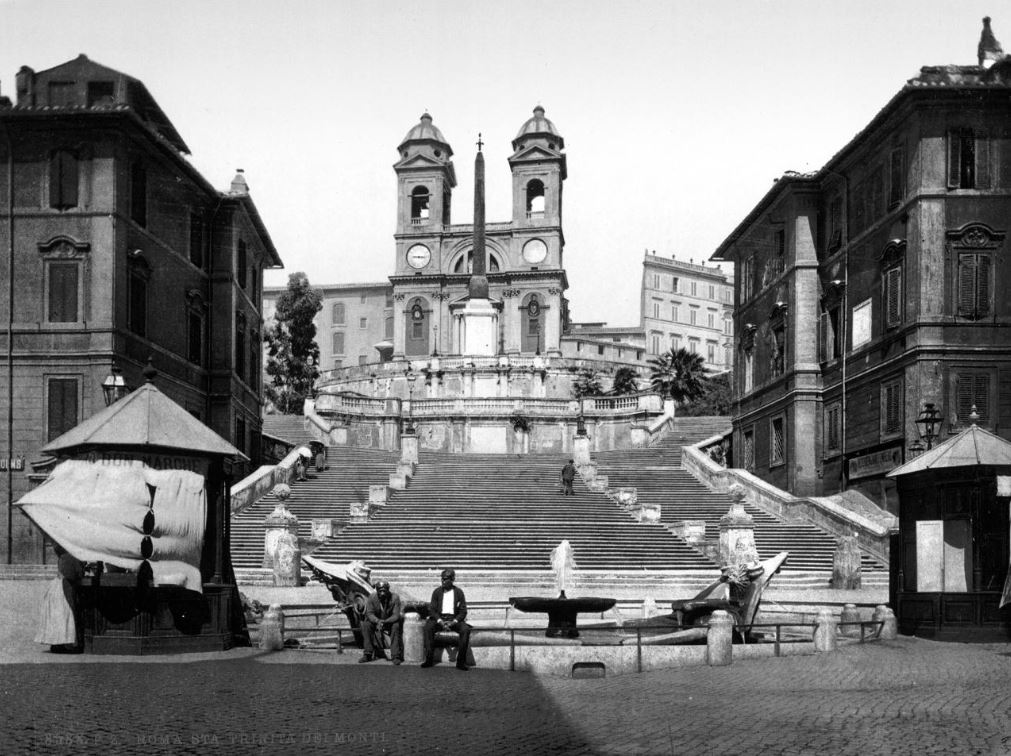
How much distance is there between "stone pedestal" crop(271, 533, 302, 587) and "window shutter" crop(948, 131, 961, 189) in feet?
64.3

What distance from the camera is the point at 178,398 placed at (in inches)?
1522

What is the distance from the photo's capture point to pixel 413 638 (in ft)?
54.4

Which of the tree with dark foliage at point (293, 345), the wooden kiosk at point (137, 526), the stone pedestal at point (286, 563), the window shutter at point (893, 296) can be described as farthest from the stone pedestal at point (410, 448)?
the tree with dark foliage at point (293, 345)

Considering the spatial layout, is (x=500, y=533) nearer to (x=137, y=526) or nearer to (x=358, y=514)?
(x=358, y=514)

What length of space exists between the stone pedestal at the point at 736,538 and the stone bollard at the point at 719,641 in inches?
509

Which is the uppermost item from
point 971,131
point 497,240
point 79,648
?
point 497,240

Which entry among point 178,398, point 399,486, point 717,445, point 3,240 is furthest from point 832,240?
point 3,240

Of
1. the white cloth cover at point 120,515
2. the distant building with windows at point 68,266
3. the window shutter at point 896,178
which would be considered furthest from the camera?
the window shutter at point 896,178

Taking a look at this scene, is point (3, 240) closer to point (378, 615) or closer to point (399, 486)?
point (399, 486)

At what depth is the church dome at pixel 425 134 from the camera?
4023 inches

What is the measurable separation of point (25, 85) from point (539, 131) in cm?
6534

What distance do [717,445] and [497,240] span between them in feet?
169

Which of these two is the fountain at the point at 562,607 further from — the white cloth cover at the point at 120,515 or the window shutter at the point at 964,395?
the window shutter at the point at 964,395

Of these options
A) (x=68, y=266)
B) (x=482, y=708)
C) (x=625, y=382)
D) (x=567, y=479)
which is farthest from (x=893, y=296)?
(x=625, y=382)
